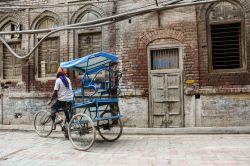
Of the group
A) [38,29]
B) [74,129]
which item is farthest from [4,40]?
[74,129]

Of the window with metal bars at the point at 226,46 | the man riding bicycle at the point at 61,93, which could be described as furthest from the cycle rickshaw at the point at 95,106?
the window with metal bars at the point at 226,46

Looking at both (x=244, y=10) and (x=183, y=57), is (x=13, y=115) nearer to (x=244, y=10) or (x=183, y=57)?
(x=183, y=57)

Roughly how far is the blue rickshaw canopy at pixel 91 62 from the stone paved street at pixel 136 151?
198 centimetres

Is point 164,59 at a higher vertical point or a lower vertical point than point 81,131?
higher

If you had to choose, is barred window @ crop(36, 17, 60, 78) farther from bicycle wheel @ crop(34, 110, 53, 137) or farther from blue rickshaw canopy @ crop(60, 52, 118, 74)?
blue rickshaw canopy @ crop(60, 52, 118, 74)

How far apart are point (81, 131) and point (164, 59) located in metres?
4.43

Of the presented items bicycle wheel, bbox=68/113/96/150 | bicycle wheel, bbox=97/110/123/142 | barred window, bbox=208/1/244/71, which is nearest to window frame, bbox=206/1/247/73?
barred window, bbox=208/1/244/71

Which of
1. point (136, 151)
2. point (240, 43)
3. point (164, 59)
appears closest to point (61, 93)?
point (136, 151)

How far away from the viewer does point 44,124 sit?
877 cm

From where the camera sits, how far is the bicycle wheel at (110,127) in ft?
24.3

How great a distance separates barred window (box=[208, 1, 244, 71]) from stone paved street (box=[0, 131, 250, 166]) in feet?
8.77

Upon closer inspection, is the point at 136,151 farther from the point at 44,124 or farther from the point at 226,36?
the point at 226,36

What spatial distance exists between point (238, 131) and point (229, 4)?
4165 millimetres

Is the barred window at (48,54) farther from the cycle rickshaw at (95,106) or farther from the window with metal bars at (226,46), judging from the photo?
the window with metal bars at (226,46)
